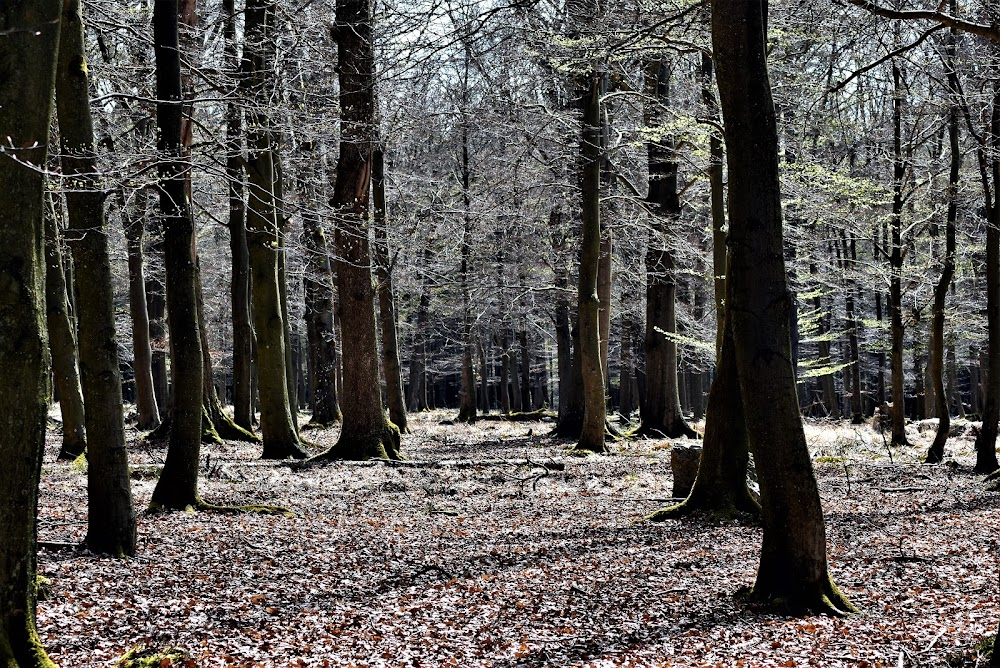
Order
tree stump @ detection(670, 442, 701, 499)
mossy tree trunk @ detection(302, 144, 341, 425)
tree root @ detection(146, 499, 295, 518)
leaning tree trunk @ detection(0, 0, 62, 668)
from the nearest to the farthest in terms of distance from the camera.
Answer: leaning tree trunk @ detection(0, 0, 62, 668), tree root @ detection(146, 499, 295, 518), tree stump @ detection(670, 442, 701, 499), mossy tree trunk @ detection(302, 144, 341, 425)

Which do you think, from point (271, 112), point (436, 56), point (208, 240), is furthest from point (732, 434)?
point (208, 240)

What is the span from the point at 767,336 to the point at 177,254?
585 centimetres

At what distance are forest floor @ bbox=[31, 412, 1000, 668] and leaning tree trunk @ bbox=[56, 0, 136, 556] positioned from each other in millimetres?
454

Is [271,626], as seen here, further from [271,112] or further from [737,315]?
[271,112]

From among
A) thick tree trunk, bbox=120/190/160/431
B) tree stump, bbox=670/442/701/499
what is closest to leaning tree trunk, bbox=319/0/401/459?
thick tree trunk, bbox=120/190/160/431

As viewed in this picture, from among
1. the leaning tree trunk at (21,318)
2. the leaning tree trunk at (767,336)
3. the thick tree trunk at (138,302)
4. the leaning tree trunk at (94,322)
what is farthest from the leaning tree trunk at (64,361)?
the leaning tree trunk at (767,336)

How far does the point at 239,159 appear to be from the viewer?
16.1 m

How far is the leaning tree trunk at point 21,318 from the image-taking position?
3943 millimetres

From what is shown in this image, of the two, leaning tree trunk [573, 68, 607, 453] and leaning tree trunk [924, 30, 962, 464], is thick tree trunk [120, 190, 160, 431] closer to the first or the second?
leaning tree trunk [573, 68, 607, 453]

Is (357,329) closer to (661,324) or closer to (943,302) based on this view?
(661,324)

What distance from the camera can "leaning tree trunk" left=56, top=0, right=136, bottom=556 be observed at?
22.0ft

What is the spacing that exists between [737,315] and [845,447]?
13.9 metres

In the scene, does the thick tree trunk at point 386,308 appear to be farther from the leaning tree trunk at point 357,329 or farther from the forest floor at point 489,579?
the forest floor at point 489,579

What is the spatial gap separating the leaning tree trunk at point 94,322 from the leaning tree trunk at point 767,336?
508 cm
